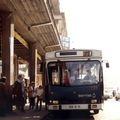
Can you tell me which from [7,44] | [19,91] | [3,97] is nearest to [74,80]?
[19,91]

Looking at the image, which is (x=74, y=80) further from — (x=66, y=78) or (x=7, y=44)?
(x=7, y=44)

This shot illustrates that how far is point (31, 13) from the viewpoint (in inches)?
1029

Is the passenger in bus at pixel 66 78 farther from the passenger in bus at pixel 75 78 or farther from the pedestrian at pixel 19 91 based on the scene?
the pedestrian at pixel 19 91

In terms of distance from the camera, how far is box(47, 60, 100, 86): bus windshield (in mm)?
21406

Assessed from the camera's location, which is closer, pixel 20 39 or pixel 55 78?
pixel 55 78

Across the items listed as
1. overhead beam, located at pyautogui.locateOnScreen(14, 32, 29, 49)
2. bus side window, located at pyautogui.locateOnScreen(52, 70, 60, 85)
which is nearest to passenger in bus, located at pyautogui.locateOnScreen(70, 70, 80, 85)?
bus side window, located at pyautogui.locateOnScreen(52, 70, 60, 85)

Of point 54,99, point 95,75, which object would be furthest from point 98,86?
point 54,99

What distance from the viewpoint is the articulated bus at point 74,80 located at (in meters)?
21.3

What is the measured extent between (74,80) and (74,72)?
0.34m

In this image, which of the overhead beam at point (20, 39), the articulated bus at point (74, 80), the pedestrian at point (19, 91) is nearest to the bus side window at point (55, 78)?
the articulated bus at point (74, 80)

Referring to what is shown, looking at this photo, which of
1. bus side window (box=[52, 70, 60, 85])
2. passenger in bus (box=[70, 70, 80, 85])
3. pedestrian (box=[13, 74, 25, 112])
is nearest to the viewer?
passenger in bus (box=[70, 70, 80, 85])

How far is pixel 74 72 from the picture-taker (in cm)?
2153

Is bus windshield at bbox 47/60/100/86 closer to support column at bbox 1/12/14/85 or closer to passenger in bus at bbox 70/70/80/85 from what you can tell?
passenger in bus at bbox 70/70/80/85

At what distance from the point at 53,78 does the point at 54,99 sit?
95 centimetres
